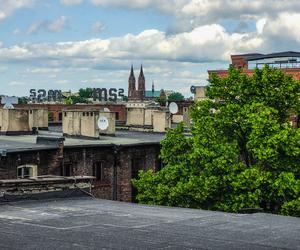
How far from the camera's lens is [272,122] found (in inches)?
1025

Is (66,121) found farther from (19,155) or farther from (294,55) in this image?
(294,55)

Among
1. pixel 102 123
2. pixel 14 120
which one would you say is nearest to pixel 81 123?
pixel 102 123

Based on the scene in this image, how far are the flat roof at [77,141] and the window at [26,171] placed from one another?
40.6 inches

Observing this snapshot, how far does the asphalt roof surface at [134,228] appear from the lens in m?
11.8

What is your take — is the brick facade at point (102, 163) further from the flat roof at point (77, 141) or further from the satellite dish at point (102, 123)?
the satellite dish at point (102, 123)

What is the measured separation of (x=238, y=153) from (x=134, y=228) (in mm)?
14218

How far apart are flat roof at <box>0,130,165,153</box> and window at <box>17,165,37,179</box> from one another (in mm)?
1031

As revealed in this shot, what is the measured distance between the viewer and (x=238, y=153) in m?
27.2

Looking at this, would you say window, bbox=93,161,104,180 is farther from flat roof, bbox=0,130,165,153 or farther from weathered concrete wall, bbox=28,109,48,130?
weathered concrete wall, bbox=28,109,48,130

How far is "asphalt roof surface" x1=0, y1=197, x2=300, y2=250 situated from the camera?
11.8m

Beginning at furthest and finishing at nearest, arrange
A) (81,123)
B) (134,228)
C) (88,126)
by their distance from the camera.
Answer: (81,123), (88,126), (134,228)

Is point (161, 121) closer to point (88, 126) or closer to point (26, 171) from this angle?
point (88, 126)

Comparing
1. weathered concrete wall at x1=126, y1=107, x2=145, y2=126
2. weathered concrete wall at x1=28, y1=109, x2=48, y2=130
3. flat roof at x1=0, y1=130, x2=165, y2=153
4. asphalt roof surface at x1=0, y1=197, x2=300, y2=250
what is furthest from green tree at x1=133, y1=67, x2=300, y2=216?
weathered concrete wall at x1=126, y1=107, x2=145, y2=126

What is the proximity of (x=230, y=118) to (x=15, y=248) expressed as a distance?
17673 mm
